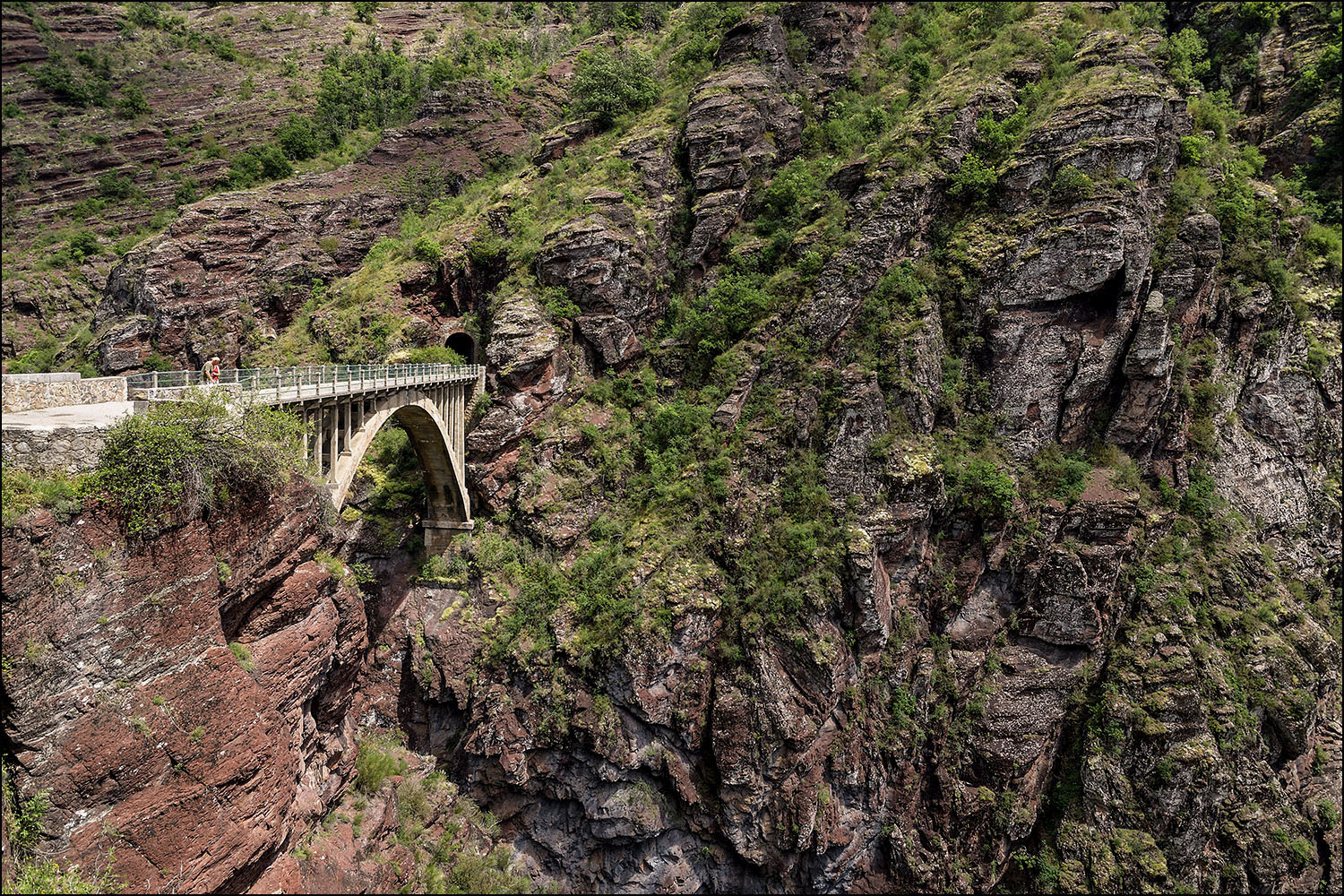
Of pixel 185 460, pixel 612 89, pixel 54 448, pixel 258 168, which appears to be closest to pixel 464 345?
pixel 185 460

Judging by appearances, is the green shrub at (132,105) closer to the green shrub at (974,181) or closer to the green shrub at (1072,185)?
the green shrub at (974,181)

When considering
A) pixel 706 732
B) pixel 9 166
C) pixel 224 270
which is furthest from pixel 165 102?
pixel 706 732

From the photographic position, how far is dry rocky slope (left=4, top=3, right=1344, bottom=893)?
71.4 feet

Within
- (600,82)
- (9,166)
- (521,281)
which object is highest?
(600,82)

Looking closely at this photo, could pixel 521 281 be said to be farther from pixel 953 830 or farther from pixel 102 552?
pixel 953 830

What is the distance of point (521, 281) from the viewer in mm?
29312

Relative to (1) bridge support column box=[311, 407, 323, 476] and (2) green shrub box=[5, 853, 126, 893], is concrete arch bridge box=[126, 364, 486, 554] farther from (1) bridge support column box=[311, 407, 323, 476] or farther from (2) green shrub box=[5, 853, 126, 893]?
(2) green shrub box=[5, 853, 126, 893]

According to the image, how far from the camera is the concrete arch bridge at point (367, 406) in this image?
46.5 feet

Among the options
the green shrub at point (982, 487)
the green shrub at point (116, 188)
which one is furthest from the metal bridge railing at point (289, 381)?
the green shrub at point (116, 188)

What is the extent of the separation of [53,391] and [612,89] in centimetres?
3509

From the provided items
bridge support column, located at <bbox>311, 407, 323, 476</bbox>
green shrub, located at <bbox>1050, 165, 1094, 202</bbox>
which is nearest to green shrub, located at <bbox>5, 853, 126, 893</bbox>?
bridge support column, located at <bbox>311, 407, 323, 476</bbox>

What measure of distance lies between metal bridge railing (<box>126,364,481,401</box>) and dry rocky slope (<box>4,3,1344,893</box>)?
341 centimetres

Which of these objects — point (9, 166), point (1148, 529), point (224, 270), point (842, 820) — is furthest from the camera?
point (9, 166)

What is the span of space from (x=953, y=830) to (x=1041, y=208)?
89.8 ft
